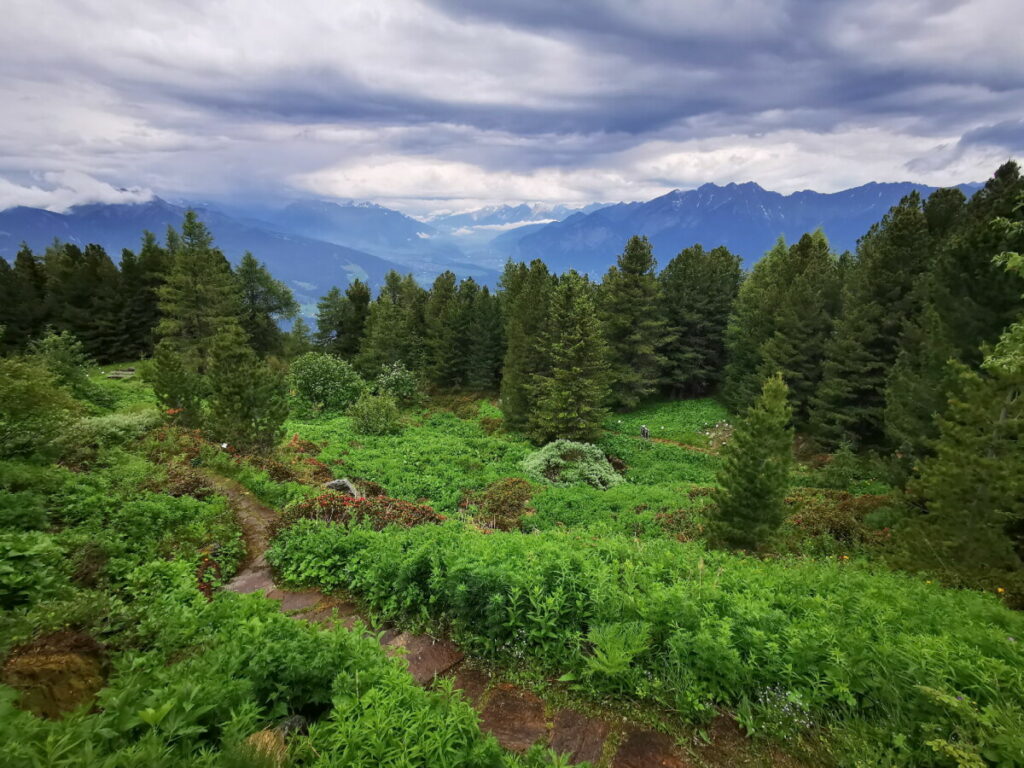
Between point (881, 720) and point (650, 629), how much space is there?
1.94 metres

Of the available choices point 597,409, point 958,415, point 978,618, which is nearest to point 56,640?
point 978,618

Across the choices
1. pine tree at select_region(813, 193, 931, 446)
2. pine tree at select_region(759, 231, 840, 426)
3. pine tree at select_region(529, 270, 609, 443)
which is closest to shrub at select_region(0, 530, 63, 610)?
pine tree at select_region(529, 270, 609, 443)

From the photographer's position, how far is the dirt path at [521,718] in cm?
401

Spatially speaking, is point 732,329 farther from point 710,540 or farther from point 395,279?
point 395,279

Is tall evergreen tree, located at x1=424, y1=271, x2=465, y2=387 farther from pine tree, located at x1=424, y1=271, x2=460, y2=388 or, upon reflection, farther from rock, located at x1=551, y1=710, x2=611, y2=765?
rock, located at x1=551, y1=710, x2=611, y2=765

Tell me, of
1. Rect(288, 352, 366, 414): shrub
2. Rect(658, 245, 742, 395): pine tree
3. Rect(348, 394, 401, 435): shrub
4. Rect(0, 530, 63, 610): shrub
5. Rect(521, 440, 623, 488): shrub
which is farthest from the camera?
Rect(658, 245, 742, 395): pine tree

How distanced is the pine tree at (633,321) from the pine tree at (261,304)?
114ft

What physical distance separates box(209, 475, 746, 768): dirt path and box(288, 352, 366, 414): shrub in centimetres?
3237

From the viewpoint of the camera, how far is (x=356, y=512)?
1004 cm

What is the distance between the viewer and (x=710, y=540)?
1191cm

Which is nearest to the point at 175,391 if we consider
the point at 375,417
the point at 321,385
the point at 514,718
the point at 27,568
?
the point at 375,417

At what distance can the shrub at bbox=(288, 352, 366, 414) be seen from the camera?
37.0 meters

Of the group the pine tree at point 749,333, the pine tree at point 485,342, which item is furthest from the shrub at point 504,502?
the pine tree at point 485,342

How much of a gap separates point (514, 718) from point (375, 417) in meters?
26.9
